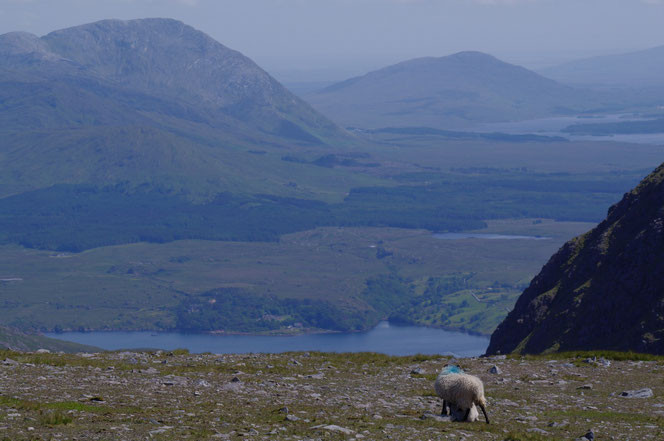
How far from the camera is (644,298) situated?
4759cm

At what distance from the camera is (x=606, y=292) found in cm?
4988

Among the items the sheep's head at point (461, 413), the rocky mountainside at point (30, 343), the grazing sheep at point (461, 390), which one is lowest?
the rocky mountainside at point (30, 343)

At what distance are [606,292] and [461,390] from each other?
98.8 ft

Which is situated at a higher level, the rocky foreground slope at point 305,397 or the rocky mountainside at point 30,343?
the rocky foreground slope at point 305,397

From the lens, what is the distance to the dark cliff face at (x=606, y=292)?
46531 millimetres

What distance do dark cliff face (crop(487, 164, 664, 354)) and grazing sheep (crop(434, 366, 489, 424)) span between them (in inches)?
895

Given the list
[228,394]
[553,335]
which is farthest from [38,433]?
[553,335]

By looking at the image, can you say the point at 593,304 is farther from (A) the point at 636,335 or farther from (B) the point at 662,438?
(B) the point at 662,438

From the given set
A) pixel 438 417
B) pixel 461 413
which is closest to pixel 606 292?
pixel 438 417

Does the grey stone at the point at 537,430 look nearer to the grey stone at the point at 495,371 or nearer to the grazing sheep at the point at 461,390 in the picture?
the grazing sheep at the point at 461,390

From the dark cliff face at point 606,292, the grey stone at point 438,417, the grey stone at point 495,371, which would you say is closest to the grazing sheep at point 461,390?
the grey stone at point 438,417

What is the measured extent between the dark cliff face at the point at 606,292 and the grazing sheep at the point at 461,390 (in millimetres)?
22724

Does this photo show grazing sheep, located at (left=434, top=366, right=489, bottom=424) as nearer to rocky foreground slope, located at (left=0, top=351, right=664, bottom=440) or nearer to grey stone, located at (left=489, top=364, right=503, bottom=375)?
rocky foreground slope, located at (left=0, top=351, right=664, bottom=440)

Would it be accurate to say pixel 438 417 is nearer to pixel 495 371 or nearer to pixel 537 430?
pixel 537 430
